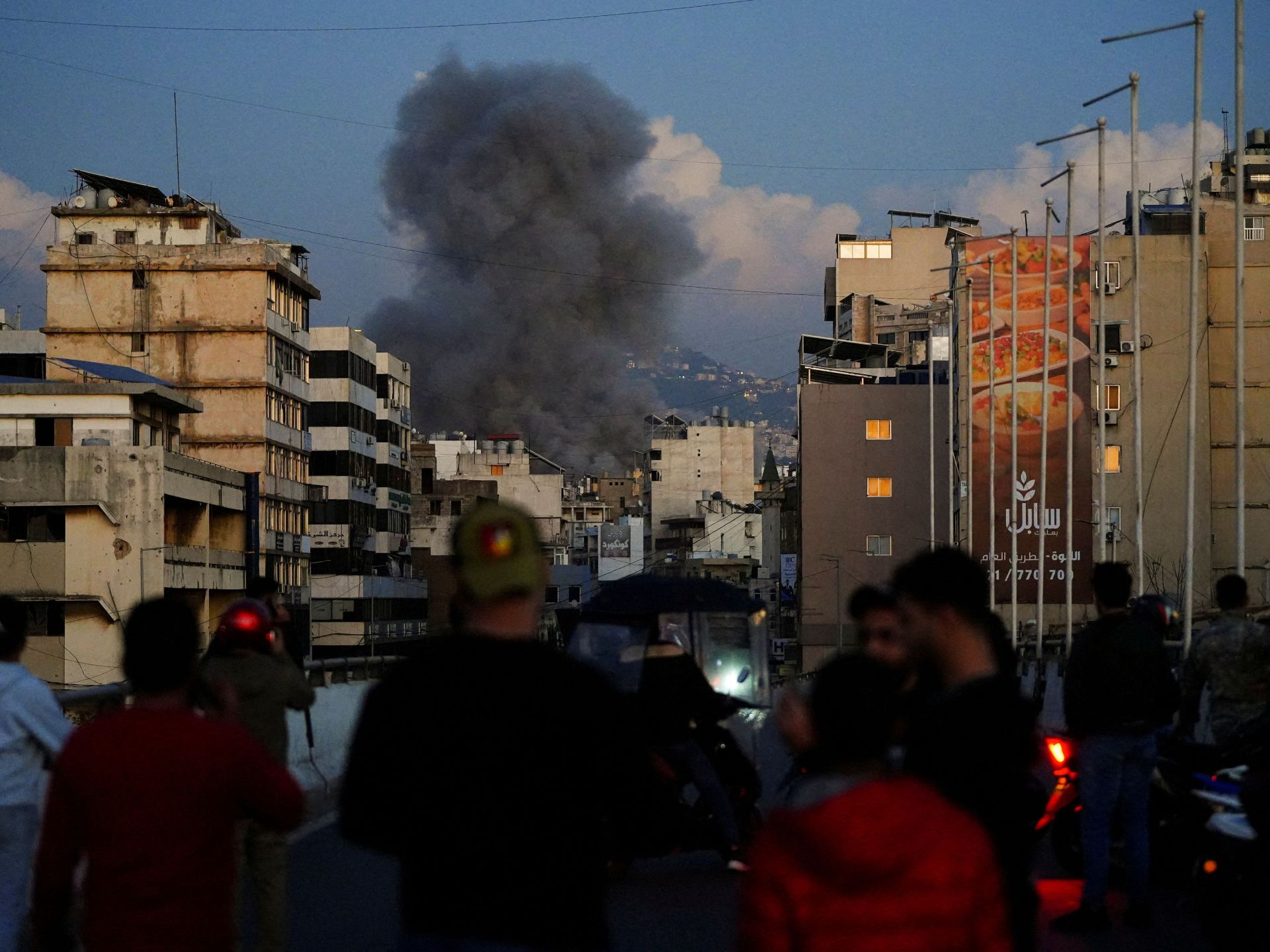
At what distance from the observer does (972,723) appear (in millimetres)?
4371

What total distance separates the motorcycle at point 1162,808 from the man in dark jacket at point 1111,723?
1.12 m

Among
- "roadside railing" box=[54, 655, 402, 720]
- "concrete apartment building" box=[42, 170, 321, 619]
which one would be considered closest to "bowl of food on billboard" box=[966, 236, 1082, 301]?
"concrete apartment building" box=[42, 170, 321, 619]

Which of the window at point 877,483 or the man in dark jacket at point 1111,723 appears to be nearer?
the man in dark jacket at point 1111,723

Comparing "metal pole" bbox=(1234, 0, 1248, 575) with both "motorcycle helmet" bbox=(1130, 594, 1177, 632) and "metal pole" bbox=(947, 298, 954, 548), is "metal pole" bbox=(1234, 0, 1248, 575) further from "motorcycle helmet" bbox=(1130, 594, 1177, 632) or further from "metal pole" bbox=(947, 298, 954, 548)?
"metal pole" bbox=(947, 298, 954, 548)

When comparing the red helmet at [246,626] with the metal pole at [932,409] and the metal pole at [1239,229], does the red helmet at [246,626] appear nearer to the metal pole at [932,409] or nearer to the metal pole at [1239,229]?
the metal pole at [1239,229]

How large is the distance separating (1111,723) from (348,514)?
70.8 metres

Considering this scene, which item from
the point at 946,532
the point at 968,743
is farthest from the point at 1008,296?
the point at 968,743

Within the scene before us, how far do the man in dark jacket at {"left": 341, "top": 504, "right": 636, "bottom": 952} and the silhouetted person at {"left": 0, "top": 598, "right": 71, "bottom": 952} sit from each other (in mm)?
2887

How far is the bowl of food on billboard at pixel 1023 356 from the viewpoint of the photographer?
63.7m

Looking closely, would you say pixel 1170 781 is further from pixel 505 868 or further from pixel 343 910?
pixel 505 868

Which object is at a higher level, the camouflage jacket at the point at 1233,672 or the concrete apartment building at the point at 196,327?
the concrete apartment building at the point at 196,327

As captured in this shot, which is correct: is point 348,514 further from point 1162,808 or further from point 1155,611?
point 1155,611

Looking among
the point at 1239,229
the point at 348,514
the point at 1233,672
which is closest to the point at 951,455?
the point at 348,514

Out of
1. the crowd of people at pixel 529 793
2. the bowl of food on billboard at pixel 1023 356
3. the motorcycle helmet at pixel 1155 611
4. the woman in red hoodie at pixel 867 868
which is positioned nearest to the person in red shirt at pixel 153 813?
the crowd of people at pixel 529 793
